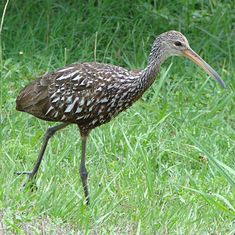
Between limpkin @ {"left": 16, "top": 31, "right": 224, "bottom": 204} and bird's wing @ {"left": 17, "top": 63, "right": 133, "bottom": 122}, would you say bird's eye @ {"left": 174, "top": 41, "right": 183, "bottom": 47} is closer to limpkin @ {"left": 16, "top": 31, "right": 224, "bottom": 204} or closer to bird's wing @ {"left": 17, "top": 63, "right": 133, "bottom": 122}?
limpkin @ {"left": 16, "top": 31, "right": 224, "bottom": 204}

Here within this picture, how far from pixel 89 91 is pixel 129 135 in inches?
45.0

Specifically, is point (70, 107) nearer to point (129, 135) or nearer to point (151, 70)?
point (151, 70)

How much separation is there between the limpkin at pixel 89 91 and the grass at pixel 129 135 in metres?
0.34

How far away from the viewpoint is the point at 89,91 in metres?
6.59

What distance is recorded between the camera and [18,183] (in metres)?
6.38

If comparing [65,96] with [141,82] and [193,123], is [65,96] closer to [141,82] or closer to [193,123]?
[141,82]

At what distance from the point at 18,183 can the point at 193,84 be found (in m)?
2.98

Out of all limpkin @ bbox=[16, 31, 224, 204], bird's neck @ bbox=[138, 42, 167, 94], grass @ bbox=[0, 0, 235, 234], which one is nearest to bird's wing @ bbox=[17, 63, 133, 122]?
limpkin @ bbox=[16, 31, 224, 204]

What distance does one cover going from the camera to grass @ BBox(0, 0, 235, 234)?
594 cm

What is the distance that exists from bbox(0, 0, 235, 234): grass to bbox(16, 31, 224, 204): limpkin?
0.34 meters

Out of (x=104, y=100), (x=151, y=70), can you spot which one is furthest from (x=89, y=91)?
(x=151, y=70)

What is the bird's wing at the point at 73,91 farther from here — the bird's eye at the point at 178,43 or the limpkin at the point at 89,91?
the bird's eye at the point at 178,43

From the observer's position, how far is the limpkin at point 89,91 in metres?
6.57

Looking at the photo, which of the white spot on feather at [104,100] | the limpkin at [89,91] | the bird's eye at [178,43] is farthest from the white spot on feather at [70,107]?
the bird's eye at [178,43]
